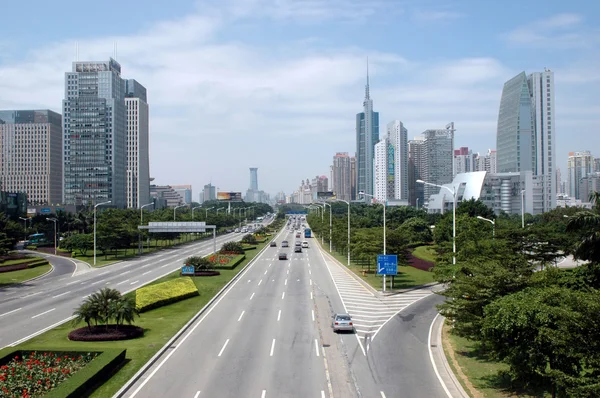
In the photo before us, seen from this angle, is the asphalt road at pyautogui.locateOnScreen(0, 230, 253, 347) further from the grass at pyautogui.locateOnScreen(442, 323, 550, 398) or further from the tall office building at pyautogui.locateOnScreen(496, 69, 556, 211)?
the tall office building at pyautogui.locateOnScreen(496, 69, 556, 211)

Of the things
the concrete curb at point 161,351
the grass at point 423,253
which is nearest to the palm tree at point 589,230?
the concrete curb at point 161,351

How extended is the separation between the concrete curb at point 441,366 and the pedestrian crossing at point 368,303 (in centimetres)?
318

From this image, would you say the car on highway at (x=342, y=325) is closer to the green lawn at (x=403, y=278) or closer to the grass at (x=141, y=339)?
the grass at (x=141, y=339)

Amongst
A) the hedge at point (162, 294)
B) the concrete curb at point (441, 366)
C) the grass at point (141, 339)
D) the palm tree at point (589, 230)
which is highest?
the palm tree at point (589, 230)

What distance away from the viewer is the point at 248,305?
35.6 m

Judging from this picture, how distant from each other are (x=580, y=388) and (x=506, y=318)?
11.3ft

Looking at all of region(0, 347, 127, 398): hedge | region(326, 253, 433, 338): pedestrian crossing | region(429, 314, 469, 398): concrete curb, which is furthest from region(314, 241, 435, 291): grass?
region(0, 347, 127, 398): hedge

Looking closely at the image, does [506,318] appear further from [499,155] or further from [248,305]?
[499,155]

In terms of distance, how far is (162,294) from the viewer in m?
35.7

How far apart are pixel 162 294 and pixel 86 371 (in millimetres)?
17328

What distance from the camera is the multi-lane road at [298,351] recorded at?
1867cm

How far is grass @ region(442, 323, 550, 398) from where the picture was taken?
17.9 meters

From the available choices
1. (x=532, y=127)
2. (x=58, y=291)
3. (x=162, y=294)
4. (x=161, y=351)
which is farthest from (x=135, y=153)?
(x=161, y=351)

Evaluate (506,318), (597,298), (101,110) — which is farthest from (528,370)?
(101,110)
